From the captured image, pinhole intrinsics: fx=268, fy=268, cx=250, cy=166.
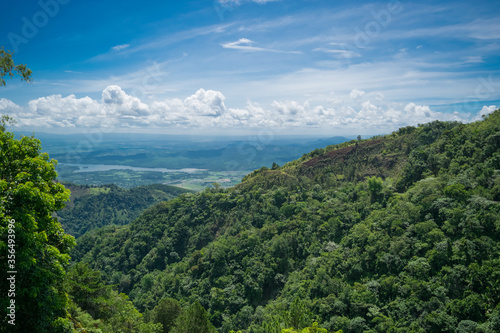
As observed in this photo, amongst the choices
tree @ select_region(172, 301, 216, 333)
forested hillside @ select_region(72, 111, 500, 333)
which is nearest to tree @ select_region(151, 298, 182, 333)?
forested hillside @ select_region(72, 111, 500, 333)

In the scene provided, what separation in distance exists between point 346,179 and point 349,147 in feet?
49.2

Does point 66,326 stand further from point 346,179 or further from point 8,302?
point 346,179

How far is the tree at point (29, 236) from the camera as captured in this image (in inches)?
349

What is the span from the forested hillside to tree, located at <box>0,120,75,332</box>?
18.3 metres

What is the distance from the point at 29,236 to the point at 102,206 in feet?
598

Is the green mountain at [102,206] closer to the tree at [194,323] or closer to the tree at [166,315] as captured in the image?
the tree at [166,315]

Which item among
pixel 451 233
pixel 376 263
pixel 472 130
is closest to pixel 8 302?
pixel 376 263

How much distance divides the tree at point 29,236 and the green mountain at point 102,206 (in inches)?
6473

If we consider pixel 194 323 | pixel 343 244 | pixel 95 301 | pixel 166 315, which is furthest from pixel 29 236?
pixel 343 244

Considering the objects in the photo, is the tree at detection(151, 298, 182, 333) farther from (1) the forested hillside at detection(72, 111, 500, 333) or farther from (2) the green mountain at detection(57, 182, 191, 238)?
(2) the green mountain at detection(57, 182, 191, 238)

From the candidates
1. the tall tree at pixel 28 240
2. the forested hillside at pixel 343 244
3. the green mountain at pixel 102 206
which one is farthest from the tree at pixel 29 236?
the green mountain at pixel 102 206

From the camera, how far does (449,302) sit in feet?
87.1

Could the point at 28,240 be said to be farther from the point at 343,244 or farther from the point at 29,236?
Answer: the point at 343,244

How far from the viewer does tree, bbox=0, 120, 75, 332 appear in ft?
29.1
